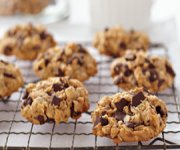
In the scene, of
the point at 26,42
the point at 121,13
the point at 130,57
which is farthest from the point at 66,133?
the point at 121,13

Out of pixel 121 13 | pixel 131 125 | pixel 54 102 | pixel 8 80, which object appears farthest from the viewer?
pixel 121 13

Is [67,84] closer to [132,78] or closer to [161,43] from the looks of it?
[132,78]

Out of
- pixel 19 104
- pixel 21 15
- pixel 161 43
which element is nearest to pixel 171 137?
pixel 19 104

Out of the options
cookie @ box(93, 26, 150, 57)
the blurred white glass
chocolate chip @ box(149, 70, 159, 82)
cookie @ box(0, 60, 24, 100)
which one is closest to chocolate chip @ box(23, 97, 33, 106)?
cookie @ box(0, 60, 24, 100)

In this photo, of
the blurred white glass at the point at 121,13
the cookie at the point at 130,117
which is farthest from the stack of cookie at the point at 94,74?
the blurred white glass at the point at 121,13

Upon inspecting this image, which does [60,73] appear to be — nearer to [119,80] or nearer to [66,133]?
[119,80]

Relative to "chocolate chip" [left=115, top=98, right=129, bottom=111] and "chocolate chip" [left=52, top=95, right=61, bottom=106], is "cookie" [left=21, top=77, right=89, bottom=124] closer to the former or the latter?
"chocolate chip" [left=52, top=95, right=61, bottom=106]

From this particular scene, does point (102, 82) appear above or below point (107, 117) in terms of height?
below
